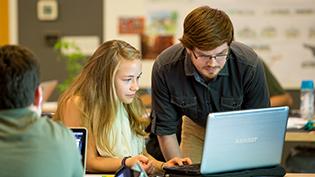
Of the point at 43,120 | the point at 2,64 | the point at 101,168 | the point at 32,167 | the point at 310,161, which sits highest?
the point at 2,64

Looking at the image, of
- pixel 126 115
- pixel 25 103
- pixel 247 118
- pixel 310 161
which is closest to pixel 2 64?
pixel 25 103

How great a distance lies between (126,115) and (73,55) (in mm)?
2279

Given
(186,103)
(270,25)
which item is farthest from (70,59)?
(186,103)

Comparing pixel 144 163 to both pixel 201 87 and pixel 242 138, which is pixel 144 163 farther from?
pixel 201 87

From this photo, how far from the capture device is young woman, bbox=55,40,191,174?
2.68 metres

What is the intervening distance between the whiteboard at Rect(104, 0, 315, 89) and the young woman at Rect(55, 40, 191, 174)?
2629 mm

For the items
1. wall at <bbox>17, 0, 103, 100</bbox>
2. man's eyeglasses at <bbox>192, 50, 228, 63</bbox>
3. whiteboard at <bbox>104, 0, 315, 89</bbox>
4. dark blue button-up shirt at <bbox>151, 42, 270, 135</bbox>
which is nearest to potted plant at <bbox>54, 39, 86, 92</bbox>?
wall at <bbox>17, 0, 103, 100</bbox>

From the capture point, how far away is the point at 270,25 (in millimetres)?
5414

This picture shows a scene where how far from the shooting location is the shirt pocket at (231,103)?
2.90 m

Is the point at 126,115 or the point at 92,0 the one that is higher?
the point at 92,0

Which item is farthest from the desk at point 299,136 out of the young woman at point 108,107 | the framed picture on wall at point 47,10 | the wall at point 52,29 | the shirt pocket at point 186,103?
the framed picture on wall at point 47,10

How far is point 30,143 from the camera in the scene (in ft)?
5.79

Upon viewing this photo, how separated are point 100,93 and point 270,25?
2940mm

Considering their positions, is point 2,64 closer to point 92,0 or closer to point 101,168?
point 101,168
